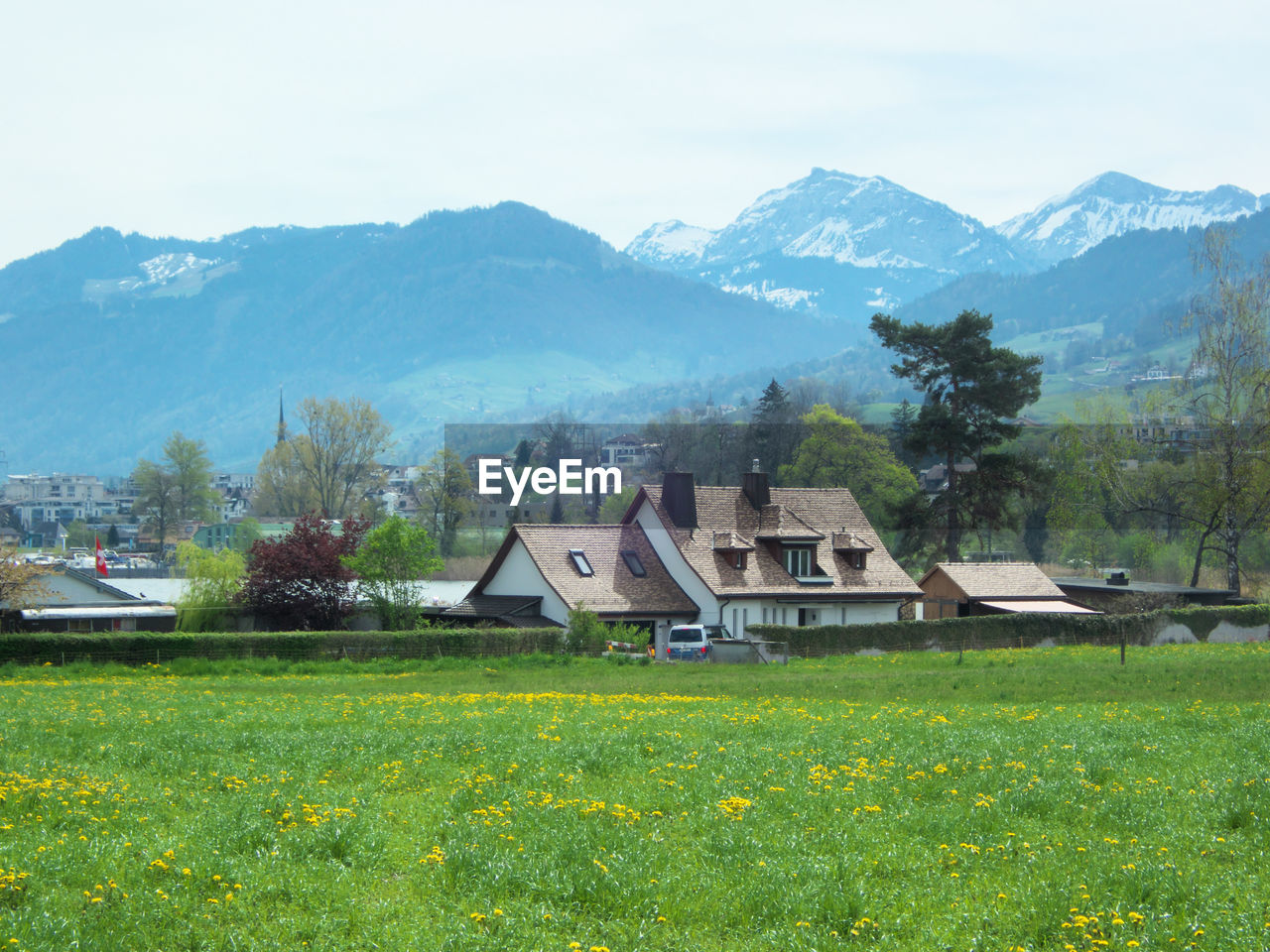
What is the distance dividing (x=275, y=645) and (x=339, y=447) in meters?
90.4

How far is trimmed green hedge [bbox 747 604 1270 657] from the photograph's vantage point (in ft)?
157

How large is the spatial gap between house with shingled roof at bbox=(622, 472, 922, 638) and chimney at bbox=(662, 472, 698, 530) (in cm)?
6

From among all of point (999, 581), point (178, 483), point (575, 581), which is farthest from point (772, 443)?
point (178, 483)

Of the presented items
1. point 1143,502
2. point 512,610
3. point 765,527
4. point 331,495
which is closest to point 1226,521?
point 1143,502

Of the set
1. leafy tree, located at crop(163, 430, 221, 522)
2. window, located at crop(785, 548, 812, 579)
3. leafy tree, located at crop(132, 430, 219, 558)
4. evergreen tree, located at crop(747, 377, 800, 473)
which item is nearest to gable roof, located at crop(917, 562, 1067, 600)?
window, located at crop(785, 548, 812, 579)

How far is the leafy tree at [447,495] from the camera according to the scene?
383 feet

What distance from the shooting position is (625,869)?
34.7 ft

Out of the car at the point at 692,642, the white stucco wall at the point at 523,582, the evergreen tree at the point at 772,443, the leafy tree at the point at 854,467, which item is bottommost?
the car at the point at 692,642

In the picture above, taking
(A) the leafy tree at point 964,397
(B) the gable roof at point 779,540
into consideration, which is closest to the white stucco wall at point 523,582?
(B) the gable roof at point 779,540

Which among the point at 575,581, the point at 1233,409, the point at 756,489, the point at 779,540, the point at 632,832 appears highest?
the point at 1233,409

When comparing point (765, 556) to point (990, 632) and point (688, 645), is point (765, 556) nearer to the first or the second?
point (990, 632)

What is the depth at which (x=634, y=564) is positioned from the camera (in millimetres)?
61719

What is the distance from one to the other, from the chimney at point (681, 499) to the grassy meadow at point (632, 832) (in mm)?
40438

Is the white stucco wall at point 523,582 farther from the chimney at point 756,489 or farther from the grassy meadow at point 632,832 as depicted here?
the grassy meadow at point 632,832
